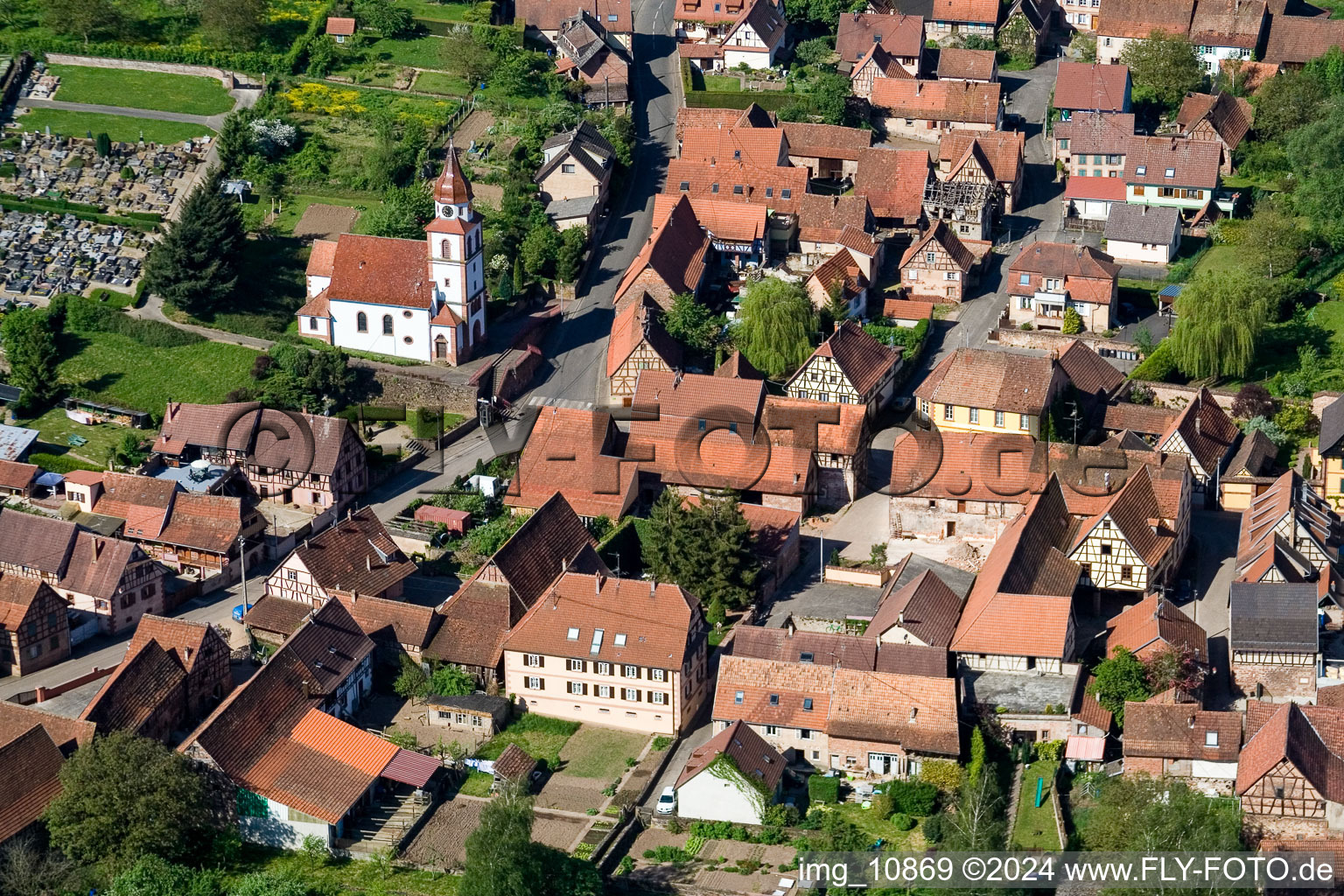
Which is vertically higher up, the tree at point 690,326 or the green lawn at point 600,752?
the tree at point 690,326

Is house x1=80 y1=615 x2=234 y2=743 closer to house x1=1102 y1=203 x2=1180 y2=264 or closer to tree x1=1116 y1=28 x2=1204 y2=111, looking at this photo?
house x1=1102 y1=203 x2=1180 y2=264

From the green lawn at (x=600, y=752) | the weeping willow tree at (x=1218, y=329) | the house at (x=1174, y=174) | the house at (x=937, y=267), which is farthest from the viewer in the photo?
the house at (x=1174, y=174)

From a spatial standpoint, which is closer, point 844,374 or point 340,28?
point 844,374

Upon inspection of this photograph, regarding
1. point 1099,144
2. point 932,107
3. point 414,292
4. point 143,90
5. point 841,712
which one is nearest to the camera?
Result: point 841,712

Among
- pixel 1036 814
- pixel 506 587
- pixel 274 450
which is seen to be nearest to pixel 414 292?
pixel 274 450

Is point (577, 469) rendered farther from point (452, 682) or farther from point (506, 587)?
point (452, 682)

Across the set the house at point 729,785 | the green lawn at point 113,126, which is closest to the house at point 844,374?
the house at point 729,785

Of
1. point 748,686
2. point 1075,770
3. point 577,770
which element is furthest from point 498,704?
point 1075,770

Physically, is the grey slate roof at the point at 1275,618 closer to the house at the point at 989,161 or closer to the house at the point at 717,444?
the house at the point at 717,444
